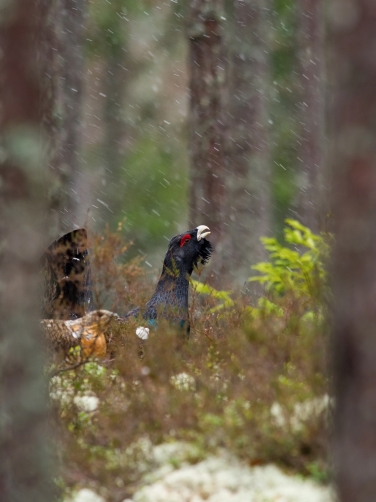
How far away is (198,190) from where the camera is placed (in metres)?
10.8

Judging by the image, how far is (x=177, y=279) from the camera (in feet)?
26.5

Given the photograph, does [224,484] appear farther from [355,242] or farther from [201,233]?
[201,233]

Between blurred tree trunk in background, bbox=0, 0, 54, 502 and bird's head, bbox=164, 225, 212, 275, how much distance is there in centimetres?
464

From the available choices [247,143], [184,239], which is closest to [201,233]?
[184,239]

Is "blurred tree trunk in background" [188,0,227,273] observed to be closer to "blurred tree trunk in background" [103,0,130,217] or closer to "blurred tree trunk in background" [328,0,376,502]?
"blurred tree trunk in background" [328,0,376,502]

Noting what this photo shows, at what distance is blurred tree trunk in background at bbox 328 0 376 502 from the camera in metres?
3.09

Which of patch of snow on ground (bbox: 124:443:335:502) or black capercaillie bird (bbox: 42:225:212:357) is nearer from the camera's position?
patch of snow on ground (bbox: 124:443:335:502)

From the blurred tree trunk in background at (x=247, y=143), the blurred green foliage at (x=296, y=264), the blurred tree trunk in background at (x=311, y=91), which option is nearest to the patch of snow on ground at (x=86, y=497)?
the blurred green foliage at (x=296, y=264)

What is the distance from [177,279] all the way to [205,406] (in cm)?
325

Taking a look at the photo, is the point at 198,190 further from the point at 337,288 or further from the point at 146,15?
the point at 146,15

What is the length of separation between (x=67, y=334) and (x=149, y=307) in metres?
1.36

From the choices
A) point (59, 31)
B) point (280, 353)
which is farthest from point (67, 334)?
point (59, 31)

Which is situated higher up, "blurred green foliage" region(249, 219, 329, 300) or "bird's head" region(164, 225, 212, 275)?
"bird's head" region(164, 225, 212, 275)

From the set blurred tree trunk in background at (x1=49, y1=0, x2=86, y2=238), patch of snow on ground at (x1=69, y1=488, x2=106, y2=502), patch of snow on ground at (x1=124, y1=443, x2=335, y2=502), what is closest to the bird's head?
blurred tree trunk in background at (x1=49, y1=0, x2=86, y2=238)
